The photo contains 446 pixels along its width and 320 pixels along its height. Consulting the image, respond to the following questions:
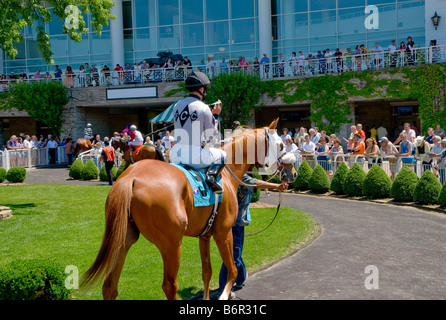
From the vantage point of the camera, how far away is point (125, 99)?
2900cm

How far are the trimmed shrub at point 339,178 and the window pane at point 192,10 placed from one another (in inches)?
772

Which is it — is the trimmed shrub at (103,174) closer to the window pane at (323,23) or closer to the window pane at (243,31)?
the window pane at (243,31)

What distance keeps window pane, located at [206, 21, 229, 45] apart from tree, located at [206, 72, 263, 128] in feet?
18.5

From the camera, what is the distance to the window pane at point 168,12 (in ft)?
106

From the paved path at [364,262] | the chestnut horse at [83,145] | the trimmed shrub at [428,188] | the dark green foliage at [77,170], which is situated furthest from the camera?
the chestnut horse at [83,145]

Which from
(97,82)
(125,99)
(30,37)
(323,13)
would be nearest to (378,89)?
(323,13)

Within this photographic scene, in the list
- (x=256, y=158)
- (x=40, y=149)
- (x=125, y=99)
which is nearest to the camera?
(x=256, y=158)

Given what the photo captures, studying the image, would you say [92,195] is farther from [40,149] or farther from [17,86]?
[17,86]

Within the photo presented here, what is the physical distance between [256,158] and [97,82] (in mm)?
25038

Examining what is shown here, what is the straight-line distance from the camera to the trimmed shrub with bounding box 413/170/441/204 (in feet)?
42.3

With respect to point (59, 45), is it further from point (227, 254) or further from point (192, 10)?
point (227, 254)

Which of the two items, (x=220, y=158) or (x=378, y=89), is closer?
(x=220, y=158)

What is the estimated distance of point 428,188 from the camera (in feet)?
42.4

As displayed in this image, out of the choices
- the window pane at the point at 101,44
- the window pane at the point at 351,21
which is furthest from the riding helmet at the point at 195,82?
the window pane at the point at 101,44
